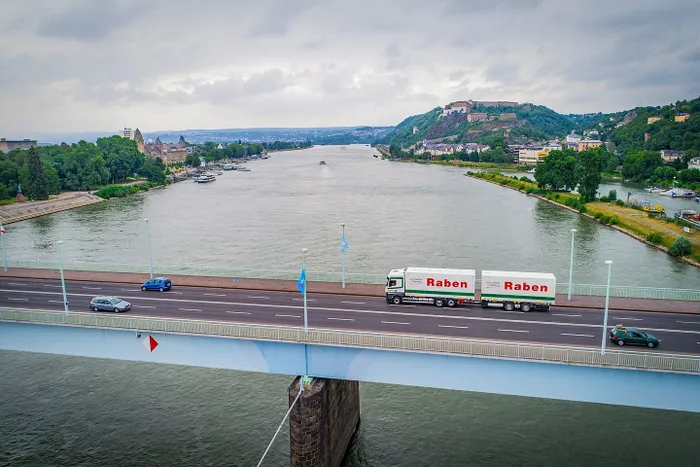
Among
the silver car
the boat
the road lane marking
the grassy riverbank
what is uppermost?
the silver car

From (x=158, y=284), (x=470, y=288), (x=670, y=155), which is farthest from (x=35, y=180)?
(x=670, y=155)

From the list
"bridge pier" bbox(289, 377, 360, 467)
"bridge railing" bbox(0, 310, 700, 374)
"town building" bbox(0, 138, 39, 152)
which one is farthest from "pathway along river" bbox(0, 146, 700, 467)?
"town building" bbox(0, 138, 39, 152)

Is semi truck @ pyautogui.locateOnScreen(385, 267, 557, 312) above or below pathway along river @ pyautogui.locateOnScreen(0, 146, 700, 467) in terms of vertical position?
above

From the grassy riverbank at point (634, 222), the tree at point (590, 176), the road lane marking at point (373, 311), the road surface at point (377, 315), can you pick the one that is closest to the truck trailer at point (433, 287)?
the road surface at point (377, 315)

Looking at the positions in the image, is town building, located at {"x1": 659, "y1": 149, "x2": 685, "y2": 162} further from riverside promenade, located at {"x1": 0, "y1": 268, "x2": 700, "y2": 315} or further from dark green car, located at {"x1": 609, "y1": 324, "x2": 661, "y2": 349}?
dark green car, located at {"x1": 609, "y1": 324, "x2": 661, "y2": 349}

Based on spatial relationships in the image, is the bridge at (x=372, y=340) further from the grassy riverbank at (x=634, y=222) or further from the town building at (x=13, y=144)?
the town building at (x=13, y=144)

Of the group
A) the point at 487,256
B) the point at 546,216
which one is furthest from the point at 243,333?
the point at 546,216
